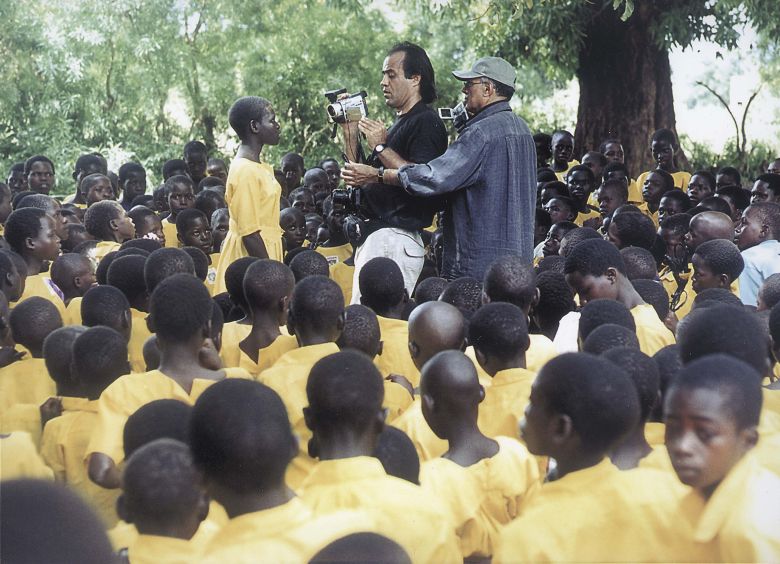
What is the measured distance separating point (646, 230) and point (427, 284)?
5.46 ft

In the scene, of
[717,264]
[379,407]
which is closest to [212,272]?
[717,264]

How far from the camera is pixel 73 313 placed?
14.9 feet

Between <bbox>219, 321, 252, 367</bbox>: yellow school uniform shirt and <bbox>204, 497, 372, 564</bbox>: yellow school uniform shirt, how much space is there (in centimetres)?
190

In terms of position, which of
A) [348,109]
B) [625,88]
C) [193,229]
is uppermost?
[625,88]

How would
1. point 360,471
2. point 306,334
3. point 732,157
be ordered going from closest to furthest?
point 360,471 → point 306,334 → point 732,157

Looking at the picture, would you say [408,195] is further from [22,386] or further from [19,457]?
[19,457]

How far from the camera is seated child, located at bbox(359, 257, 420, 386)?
3988 millimetres

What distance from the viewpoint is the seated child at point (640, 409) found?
2442 mm

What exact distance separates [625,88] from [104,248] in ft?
21.1

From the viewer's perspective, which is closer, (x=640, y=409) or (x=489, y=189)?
(x=640, y=409)

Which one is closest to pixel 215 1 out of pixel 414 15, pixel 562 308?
pixel 414 15

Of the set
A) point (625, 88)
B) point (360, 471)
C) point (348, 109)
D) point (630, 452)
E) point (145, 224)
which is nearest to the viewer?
point (360, 471)

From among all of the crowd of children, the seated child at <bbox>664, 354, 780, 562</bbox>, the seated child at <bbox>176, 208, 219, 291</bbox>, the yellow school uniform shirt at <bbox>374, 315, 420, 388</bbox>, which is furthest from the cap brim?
the seated child at <bbox>664, 354, 780, 562</bbox>

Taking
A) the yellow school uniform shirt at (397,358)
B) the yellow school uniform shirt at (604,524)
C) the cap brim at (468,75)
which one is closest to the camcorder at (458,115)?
the cap brim at (468,75)
